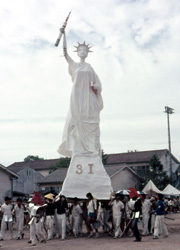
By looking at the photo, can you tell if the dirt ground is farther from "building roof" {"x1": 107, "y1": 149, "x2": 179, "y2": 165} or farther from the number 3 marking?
"building roof" {"x1": 107, "y1": 149, "x2": 179, "y2": 165}

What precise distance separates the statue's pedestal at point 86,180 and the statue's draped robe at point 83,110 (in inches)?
26.8

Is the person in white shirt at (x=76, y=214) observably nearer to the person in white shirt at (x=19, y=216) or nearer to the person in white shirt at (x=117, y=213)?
the person in white shirt at (x=117, y=213)

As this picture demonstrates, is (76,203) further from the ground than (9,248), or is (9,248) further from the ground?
(76,203)

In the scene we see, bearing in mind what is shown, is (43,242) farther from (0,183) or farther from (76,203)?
(0,183)

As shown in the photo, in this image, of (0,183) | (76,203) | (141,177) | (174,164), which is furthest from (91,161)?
(174,164)

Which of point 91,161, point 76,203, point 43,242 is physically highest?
point 91,161

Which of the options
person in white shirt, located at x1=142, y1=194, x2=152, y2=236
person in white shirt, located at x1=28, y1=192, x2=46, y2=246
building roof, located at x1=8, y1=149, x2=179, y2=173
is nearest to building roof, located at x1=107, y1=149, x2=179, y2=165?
building roof, located at x1=8, y1=149, x2=179, y2=173

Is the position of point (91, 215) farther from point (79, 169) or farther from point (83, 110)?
point (83, 110)

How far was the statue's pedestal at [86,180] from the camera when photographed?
56.0 feet

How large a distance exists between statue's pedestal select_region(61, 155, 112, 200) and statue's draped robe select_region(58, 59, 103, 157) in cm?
68

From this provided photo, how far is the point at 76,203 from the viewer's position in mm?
15992

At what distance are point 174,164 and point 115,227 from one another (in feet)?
160

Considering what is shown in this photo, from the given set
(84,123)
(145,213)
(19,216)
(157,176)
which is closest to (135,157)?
(157,176)

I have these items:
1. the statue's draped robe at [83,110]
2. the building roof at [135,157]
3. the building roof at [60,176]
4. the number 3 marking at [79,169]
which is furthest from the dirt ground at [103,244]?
the building roof at [135,157]
